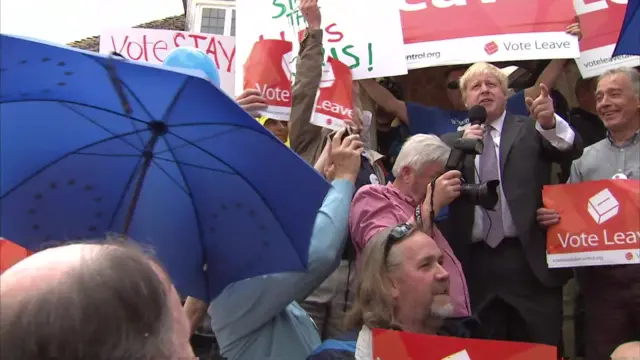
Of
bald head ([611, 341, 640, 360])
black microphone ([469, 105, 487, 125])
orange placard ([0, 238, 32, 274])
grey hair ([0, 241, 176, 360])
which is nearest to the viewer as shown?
grey hair ([0, 241, 176, 360])

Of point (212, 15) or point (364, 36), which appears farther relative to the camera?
point (212, 15)

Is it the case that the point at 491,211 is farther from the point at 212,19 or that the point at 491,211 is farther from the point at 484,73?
the point at 212,19

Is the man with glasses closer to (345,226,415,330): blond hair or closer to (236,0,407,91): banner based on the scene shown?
(345,226,415,330): blond hair

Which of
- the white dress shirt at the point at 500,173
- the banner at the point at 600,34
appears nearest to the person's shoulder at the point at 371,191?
the white dress shirt at the point at 500,173

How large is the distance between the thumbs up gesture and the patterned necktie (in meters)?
0.25

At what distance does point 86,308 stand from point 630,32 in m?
2.75

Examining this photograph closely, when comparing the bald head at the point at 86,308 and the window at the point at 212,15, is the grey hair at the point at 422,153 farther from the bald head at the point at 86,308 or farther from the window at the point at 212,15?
the window at the point at 212,15

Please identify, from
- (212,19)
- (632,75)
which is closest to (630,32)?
(632,75)

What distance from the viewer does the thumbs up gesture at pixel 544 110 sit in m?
3.20

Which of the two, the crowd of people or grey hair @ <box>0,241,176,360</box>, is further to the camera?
the crowd of people

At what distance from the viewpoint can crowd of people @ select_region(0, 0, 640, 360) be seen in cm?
118

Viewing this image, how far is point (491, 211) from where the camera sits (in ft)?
10.8

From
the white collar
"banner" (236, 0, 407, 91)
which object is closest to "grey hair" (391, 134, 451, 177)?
the white collar

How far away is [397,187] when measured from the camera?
3252 millimetres
